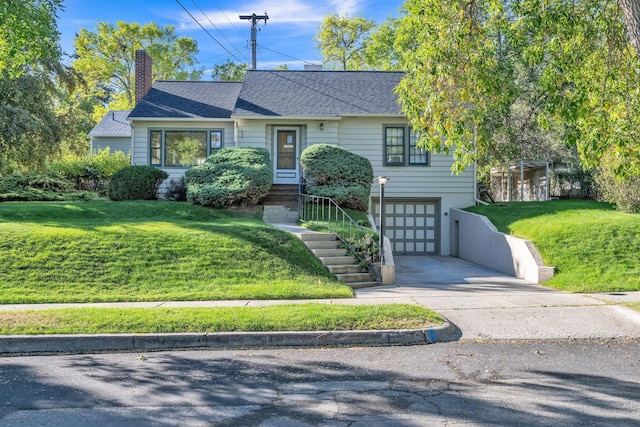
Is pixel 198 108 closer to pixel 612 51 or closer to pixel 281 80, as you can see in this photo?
pixel 281 80

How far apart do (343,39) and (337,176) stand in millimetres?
25345

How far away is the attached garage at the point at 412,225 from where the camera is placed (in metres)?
19.6

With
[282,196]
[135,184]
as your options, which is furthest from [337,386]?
[135,184]

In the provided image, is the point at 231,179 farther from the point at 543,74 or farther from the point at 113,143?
the point at 113,143

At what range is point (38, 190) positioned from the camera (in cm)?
2203

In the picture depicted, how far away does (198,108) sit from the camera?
67.8 ft

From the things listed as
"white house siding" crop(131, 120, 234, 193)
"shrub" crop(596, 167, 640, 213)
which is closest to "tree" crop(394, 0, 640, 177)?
"shrub" crop(596, 167, 640, 213)

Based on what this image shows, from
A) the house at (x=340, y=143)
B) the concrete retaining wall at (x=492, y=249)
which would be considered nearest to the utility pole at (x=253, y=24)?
the house at (x=340, y=143)

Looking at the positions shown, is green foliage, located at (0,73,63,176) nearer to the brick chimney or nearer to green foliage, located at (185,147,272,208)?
the brick chimney

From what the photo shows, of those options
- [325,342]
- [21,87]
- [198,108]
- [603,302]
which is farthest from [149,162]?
[603,302]

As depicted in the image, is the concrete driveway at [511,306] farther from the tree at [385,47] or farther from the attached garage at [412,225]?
the tree at [385,47]

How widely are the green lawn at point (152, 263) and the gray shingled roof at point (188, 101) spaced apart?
6.91m

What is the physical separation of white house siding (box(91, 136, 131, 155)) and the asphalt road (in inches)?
1074

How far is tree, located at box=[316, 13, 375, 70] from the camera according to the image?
126 ft
